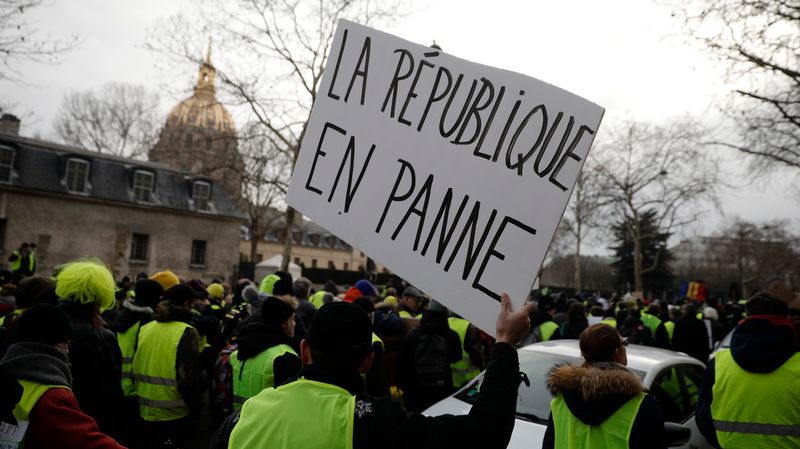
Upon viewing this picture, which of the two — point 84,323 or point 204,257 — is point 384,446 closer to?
point 84,323

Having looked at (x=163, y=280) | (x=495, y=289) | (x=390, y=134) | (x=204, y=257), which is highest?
(x=390, y=134)

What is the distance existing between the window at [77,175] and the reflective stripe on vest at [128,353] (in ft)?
97.3

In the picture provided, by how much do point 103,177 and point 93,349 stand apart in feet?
107

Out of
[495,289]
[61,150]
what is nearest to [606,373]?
[495,289]

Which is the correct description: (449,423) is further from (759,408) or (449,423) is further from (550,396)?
(550,396)

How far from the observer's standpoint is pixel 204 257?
1414 inches

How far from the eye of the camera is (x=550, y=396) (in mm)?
4840

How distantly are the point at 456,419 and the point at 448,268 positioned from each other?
0.71 meters

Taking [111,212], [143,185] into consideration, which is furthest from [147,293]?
[143,185]

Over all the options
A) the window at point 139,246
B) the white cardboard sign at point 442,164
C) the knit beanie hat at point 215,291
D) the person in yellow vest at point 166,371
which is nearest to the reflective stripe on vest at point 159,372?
the person in yellow vest at point 166,371

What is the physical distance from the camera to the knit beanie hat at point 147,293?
544cm

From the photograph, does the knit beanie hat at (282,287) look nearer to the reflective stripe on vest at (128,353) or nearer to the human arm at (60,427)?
the reflective stripe on vest at (128,353)

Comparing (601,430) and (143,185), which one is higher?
(143,185)

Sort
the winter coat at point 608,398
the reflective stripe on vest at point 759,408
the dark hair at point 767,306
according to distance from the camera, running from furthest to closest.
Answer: the dark hair at point 767,306 → the reflective stripe on vest at point 759,408 → the winter coat at point 608,398
